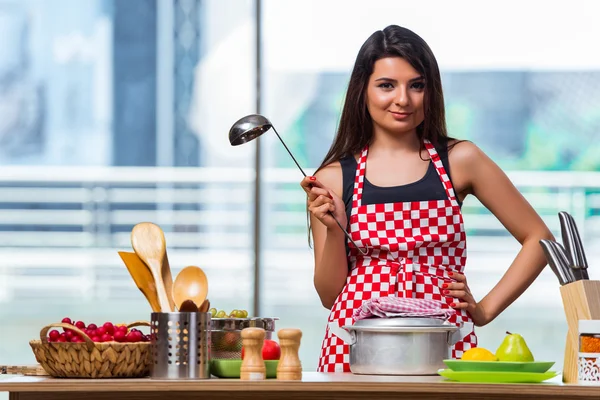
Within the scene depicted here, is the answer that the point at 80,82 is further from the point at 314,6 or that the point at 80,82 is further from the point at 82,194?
the point at 314,6

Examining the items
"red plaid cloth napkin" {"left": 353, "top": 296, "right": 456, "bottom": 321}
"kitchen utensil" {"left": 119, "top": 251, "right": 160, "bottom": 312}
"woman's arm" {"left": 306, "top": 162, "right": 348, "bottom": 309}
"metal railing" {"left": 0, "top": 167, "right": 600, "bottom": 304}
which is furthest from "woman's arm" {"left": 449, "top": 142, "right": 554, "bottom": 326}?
"metal railing" {"left": 0, "top": 167, "right": 600, "bottom": 304}

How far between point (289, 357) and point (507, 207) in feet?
2.87

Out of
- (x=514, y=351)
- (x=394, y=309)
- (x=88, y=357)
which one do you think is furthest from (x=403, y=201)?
(x=88, y=357)

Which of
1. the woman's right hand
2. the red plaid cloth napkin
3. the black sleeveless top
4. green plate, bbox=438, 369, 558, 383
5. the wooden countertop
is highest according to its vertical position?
the black sleeveless top

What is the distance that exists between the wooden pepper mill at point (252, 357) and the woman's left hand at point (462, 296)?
0.64 metres

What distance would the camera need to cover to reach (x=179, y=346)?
170 cm

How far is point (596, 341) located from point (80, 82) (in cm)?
287

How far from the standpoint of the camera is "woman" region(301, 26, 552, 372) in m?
2.28

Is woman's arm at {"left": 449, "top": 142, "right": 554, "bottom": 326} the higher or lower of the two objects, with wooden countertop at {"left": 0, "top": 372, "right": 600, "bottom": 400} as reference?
higher

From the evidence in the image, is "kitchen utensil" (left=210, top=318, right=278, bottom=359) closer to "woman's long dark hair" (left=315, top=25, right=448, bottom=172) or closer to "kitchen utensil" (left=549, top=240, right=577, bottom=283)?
"kitchen utensil" (left=549, top=240, right=577, bottom=283)

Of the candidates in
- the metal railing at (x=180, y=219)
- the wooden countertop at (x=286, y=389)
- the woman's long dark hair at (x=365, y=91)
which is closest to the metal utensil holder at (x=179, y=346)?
the wooden countertop at (x=286, y=389)

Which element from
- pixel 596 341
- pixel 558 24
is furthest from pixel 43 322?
pixel 596 341

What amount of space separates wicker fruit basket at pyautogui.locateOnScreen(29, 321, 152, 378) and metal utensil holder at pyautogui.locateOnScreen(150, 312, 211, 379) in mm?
38

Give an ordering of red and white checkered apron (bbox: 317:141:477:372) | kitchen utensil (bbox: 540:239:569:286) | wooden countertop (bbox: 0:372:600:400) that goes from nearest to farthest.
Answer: wooden countertop (bbox: 0:372:600:400) < kitchen utensil (bbox: 540:239:569:286) < red and white checkered apron (bbox: 317:141:477:372)
